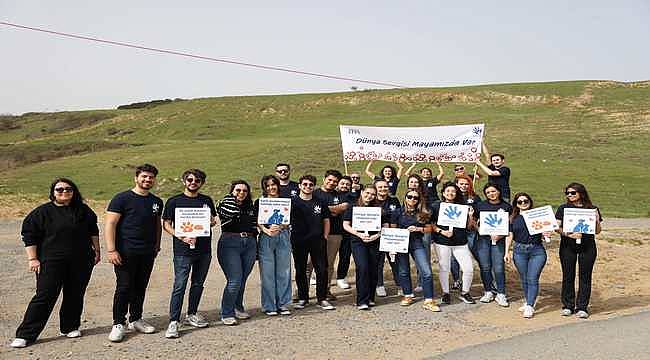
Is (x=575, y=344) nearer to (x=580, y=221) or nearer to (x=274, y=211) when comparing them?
(x=580, y=221)

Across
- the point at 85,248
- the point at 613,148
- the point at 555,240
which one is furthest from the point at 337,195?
the point at 613,148

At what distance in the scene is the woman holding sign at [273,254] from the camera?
7.94 metres

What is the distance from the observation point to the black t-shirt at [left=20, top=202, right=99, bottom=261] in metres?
6.75

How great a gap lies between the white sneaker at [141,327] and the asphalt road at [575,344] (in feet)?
10.9

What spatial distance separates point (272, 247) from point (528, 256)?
3.42 meters

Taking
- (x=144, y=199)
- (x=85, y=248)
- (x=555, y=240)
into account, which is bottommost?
(x=555, y=240)

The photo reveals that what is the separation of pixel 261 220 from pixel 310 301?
1.77 meters

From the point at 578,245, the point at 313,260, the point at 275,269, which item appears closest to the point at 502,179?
the point at 578,245

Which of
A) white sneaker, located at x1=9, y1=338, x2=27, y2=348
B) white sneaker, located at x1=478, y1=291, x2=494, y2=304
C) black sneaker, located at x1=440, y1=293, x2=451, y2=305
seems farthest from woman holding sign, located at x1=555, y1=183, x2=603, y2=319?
white sneaker, located at x1=9, y1=338, x2=27, y2=348

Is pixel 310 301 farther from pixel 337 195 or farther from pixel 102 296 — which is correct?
pixel 102 296

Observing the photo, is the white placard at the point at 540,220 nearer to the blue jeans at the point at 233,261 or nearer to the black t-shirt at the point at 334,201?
the black t-shirt at the point at 334,201

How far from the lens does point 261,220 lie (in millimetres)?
7914

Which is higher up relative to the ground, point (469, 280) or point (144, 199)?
point (144, 199)

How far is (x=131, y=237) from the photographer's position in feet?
22.8
